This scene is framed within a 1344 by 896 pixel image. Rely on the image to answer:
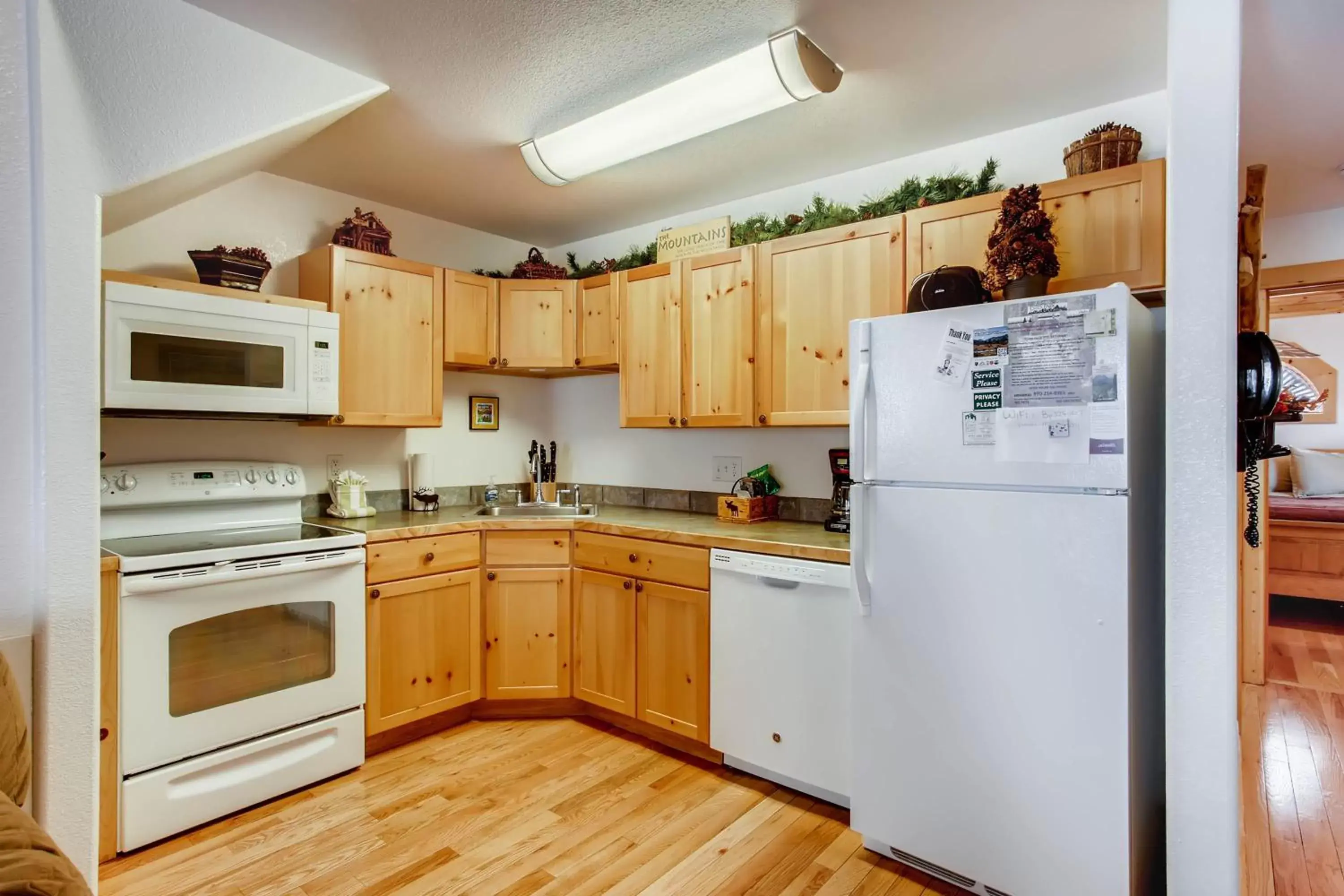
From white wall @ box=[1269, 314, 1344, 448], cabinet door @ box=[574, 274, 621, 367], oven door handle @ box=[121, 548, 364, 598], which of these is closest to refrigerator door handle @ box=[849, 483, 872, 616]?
cabinet door @ box=[574, 274, 621, 367]

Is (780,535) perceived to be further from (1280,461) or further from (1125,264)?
(1280,461)

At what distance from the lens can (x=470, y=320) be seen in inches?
131

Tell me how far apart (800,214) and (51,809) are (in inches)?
119

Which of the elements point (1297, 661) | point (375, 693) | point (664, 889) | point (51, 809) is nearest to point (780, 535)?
point (664, 889)

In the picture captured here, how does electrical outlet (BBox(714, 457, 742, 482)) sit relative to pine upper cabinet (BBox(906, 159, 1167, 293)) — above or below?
below

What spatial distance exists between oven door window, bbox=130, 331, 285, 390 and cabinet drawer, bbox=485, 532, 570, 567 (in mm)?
1043

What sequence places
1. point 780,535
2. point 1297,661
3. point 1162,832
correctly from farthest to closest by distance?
point 1297,661
point 780,535
point 1162,832

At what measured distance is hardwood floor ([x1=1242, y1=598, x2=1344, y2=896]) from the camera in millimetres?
2037

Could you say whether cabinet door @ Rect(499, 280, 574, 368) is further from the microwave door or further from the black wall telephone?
the black wall telephone

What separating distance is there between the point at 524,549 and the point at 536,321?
114 centimetres

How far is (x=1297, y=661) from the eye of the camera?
154 inches

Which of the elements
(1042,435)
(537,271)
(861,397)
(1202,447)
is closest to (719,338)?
(861,397)

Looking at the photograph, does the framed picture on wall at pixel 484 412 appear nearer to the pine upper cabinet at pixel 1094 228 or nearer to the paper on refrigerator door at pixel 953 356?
the pine upper cabinet at pixel 1094 228

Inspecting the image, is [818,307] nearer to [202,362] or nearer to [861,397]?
[861,397]
